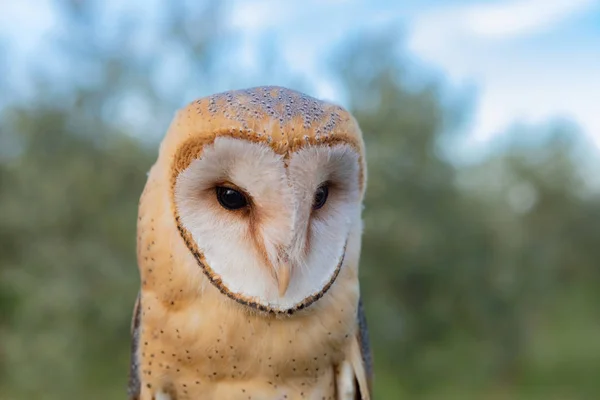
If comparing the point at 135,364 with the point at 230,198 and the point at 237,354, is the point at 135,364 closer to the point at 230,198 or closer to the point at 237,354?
the point at 237,354

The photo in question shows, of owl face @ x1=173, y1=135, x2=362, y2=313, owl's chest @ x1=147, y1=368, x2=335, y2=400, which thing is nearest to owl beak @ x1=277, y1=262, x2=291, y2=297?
owl face @ x1=173, y1=135, x2=362, y2=313

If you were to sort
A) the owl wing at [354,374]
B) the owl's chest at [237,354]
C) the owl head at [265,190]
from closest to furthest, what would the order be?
the owl head at [265,190] → the owl's chest at [237,354] → the owl wing at [354,374]

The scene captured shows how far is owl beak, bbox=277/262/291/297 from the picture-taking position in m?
0.84

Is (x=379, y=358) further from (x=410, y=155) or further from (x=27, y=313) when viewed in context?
(x=27, y=313)

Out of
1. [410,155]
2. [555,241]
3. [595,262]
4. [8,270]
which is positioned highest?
[410,155]

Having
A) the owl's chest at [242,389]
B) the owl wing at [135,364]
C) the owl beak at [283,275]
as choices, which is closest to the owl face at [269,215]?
the owl beak at [283,275]

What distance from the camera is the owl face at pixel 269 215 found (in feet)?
2.64

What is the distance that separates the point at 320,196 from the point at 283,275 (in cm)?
15

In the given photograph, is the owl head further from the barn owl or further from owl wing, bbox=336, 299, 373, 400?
owl wing, bbox=336, 299, 373, 400

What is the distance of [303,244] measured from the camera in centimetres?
86

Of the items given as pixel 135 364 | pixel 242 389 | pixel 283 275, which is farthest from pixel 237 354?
pixel 135 364

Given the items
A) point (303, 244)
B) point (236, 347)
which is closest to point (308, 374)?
point (236, 347)

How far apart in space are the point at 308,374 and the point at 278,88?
0.54 metres

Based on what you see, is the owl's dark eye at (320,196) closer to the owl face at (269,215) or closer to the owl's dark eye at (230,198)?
the owl face at (269,215)
